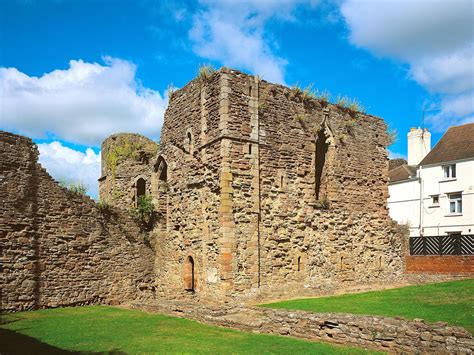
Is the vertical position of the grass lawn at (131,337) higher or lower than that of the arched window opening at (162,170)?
lower

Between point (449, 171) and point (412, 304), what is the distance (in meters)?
22.1

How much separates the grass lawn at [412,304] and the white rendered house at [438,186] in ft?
52.8

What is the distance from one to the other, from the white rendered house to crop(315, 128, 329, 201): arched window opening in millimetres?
15555

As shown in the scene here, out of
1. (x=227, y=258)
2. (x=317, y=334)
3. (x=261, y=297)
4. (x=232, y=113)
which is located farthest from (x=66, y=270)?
(x=317, y=334)

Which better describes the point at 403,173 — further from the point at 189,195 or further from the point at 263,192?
the point at 189,195

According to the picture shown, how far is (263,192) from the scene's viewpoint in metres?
16.1

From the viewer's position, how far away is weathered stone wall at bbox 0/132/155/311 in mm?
14891

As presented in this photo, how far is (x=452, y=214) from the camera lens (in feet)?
105

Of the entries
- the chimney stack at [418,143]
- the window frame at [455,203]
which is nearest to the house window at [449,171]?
the window frame at [455,203]

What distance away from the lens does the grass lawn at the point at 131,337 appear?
955 cm

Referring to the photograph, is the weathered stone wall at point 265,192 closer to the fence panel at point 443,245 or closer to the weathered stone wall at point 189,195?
the weathered stone wall at point 189,195

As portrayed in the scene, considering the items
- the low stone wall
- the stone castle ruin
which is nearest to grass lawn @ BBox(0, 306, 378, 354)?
the low stone wall

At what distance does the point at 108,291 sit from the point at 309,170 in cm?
857

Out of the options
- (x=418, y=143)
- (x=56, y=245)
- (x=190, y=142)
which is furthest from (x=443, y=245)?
(x=56, y=245)
